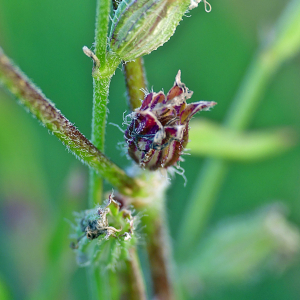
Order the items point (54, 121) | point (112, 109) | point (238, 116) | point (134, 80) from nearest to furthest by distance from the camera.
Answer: point (54, 121), point (134, 80), point (238, 116), point (112, 109)

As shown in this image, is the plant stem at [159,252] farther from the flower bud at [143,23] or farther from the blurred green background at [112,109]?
the blurred green background at [112,109]

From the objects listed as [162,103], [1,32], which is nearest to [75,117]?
[1,32]

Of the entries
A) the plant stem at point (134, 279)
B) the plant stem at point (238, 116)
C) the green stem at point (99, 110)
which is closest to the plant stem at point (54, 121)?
the green stem at point (99, 110)

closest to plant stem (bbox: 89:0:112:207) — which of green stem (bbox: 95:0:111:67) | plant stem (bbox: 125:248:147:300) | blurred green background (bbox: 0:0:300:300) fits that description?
green stem (bbox: 95:0:111:67)

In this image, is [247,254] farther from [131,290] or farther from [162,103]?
[162,103]

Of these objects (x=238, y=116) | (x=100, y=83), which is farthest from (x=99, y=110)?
(x=238, y=116)

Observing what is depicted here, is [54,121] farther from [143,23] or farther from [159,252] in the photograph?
[159,252]
